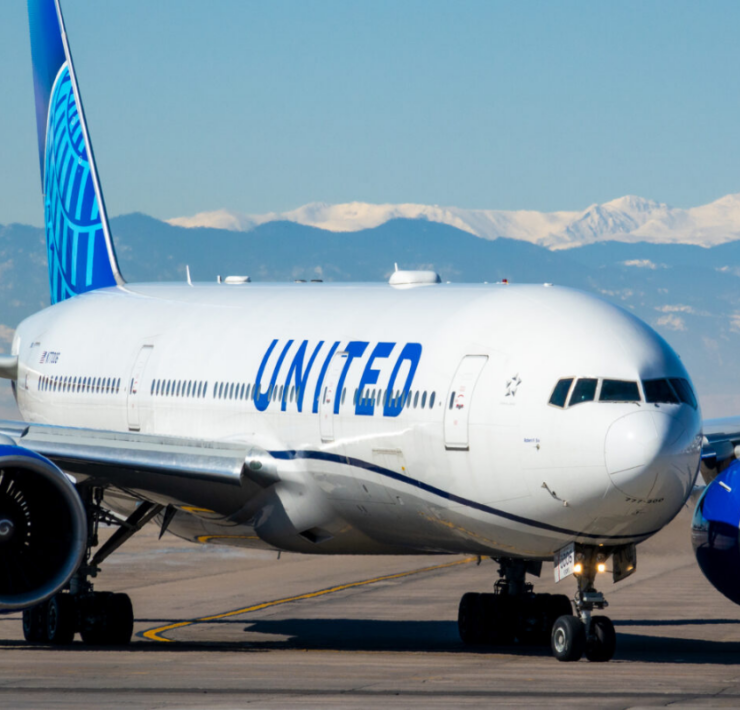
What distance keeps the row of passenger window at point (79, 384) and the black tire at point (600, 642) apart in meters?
11.0

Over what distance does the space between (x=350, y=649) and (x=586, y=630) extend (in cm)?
475

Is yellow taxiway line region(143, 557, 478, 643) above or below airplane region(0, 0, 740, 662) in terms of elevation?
below

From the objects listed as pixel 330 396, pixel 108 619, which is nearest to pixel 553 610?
pixel 330 396

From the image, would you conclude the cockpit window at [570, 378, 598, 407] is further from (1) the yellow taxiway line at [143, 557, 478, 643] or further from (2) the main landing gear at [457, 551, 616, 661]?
(1) the yellow taxiway line at [143, 557, 478, 643]

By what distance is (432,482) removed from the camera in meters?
20.8

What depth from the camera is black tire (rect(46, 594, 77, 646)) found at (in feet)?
81.5

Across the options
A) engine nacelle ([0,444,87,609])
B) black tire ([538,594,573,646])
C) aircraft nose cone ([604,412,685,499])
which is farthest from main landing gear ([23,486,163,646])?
aircraft nose cone ([604,412,685,499])

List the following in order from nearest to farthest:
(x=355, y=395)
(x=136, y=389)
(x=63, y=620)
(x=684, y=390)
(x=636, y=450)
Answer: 1. (x=636, y=450)
2. (x=684, y=390)
3. (x=355, y=395)
4. (x=63, y=620)
5. (x=136, y=389)

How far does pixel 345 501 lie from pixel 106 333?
881 centimetres

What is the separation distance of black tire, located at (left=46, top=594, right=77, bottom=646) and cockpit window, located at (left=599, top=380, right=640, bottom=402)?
9.39 m

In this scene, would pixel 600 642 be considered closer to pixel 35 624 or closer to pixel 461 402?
pixel 461 402

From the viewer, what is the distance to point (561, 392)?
1944 cm

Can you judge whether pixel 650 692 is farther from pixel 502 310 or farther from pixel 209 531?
pixel 209 531

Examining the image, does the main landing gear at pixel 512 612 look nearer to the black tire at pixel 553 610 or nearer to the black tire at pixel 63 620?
the black tire at pixel 553 610
